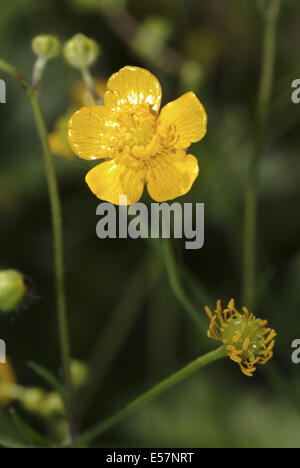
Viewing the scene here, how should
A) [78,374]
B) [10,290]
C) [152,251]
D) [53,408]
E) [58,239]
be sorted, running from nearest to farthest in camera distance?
[58,239]
[10,290]
[53,408]
[78,374]
[152,251]

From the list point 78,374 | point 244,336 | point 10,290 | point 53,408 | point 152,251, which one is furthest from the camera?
point 152,251

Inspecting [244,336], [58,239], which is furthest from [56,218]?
[244,336]

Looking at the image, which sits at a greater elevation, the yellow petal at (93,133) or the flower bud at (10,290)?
the yellow petal at (93,133)

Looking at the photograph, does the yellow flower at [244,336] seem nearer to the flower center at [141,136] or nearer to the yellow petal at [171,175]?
the yellow petal at [171,175]

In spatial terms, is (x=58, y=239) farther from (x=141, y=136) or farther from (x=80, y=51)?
(x=80, y=51)

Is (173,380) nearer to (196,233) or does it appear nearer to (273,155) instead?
(196,233)

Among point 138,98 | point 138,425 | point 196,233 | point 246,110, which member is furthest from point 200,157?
point 138,425

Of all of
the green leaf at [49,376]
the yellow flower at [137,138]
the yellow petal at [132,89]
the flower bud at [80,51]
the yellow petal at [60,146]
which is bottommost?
the green leaf at [49,376]

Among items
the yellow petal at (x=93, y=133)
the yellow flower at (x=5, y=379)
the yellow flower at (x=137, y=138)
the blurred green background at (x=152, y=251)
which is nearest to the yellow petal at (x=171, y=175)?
the yellow flower at (x=137, y=138)
